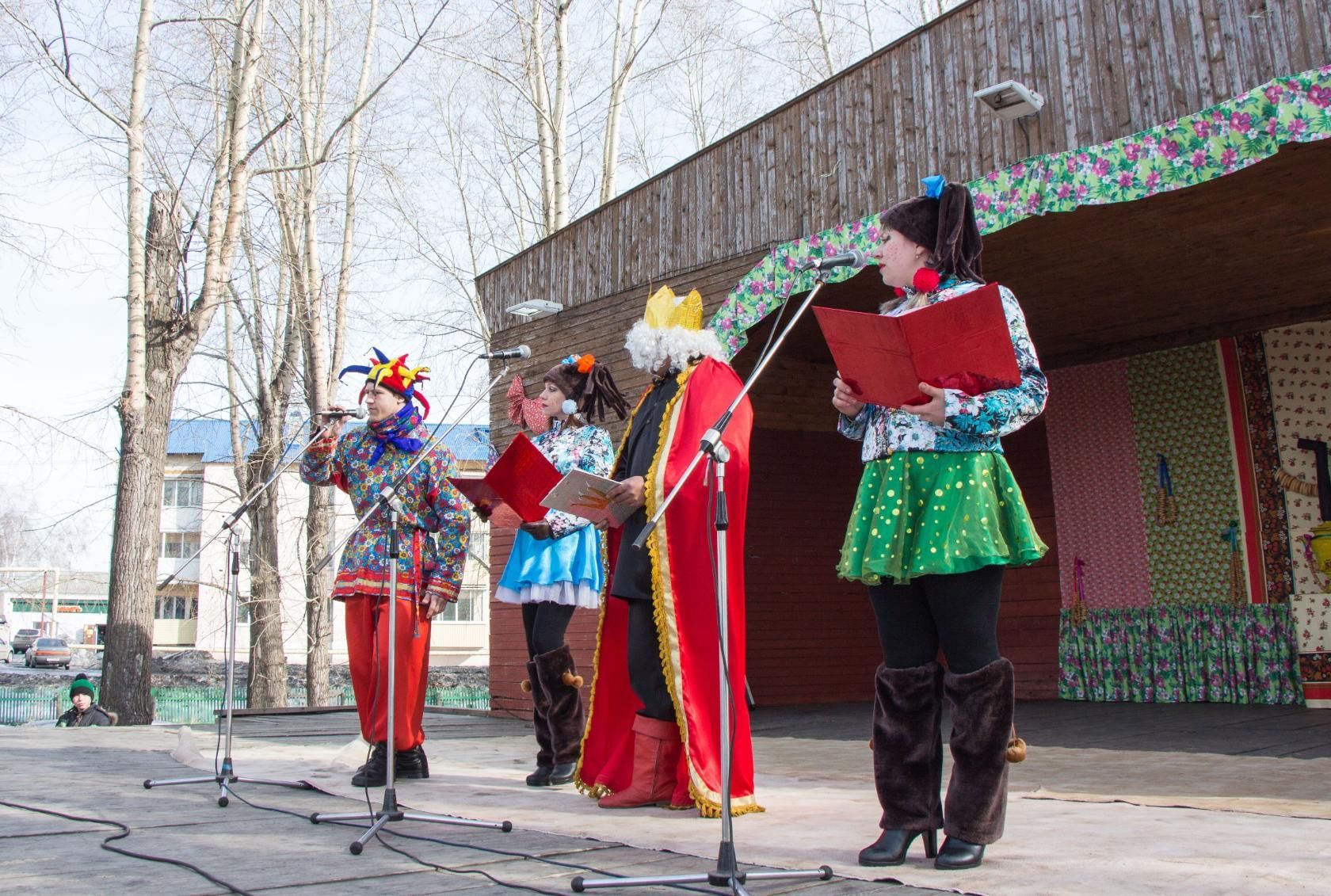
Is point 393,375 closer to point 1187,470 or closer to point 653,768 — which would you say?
point 653,768

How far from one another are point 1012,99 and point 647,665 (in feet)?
11.8

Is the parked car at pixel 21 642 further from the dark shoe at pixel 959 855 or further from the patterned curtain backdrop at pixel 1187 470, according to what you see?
the dark shoe at pixel 959 855

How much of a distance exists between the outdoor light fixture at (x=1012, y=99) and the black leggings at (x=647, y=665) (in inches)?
133

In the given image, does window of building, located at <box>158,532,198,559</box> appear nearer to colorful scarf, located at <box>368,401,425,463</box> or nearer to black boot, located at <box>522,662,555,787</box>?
colorful scarf, located at <box>368,401,425,463</box>

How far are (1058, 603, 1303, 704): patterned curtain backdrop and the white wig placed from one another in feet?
19.1

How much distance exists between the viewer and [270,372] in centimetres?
1739

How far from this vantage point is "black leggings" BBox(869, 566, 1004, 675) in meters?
2.46

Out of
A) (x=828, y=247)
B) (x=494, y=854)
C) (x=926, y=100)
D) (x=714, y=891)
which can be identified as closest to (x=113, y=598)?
(x=828, y=247)

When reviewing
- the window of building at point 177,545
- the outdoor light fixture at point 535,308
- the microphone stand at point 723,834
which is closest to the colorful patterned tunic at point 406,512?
the microphone stand at point 723,834

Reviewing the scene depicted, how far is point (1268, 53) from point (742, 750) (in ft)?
12.2

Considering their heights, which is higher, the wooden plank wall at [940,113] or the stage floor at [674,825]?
the wooden plank wall at [940,113]

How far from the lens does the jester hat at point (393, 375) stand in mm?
4113

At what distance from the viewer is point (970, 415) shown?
243cm

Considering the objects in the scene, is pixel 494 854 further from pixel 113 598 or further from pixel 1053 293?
pixel 113 598
